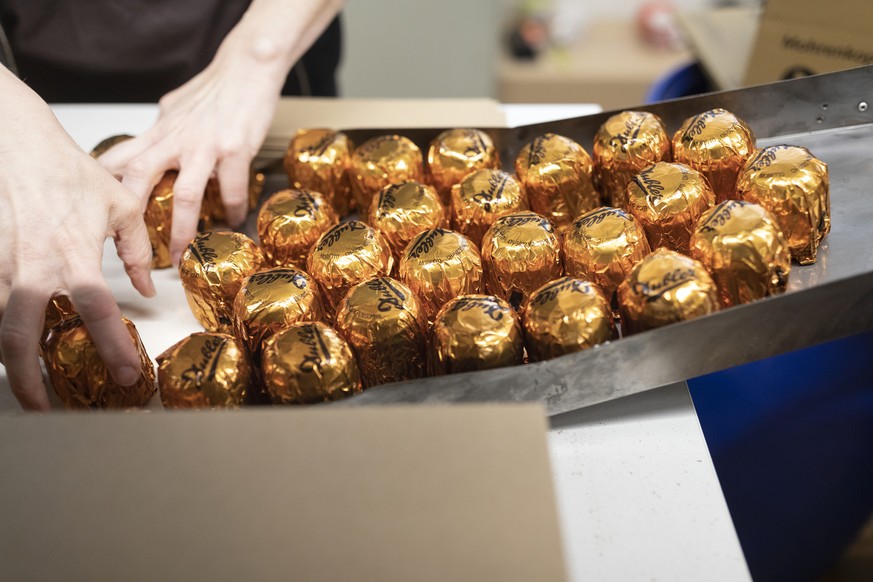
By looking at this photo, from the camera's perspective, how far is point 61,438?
56 cm

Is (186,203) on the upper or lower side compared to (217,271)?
upper

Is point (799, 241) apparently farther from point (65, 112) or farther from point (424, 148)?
point (65, 112)

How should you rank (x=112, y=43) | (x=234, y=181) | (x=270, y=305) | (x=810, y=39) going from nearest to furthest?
(x=270, y=305) < (x=234, y=181) < (x=112, y=43) < (x=810, y=39)

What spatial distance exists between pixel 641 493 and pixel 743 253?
0.97 feet

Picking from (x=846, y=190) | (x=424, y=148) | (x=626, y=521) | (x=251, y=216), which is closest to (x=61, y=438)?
(x=626, y=521)

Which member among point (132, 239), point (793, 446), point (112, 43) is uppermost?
point (112, 43)

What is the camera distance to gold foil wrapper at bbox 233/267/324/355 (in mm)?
867

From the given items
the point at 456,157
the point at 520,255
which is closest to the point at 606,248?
the point at 520,255

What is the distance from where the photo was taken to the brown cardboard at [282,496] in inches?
19.9

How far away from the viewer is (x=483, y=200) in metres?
1.00

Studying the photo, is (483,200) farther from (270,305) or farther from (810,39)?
(810,39)

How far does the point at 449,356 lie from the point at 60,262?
45cm

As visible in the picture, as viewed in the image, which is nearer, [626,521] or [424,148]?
[626,521]

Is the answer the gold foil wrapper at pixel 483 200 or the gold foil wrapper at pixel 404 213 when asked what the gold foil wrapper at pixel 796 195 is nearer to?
the gold foil wrapper at pixel 483 200
